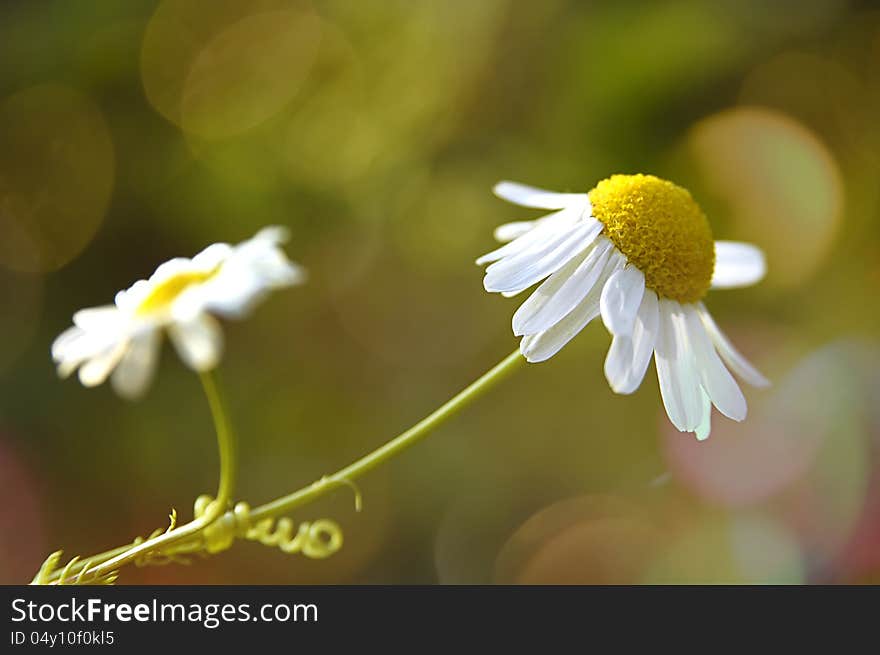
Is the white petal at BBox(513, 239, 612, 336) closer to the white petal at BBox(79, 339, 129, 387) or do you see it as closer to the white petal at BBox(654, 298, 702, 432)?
the white petal at BBox(654, 298, 702, 432)

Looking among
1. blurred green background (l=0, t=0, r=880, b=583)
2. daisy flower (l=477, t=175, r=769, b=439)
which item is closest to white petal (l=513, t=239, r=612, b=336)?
daisy flower (l=477, t=175, r=769, b=439)

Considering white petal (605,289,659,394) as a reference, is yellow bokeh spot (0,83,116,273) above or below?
above

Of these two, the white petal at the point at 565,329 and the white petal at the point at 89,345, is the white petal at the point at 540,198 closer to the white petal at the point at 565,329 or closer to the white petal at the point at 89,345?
the white petal at the point at 565,329

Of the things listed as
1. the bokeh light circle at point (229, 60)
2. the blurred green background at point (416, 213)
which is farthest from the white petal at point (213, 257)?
the bokeh light circle at point (229, 60)

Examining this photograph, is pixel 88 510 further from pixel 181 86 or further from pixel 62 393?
pixel 181 86

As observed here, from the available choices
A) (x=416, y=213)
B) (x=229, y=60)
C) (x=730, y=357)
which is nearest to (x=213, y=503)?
(x=730, y=357)

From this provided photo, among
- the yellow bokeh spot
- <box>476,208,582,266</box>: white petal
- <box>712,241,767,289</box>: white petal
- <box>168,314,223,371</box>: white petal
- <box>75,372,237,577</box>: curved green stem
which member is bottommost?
<box>75,372,237,577</box>: curved green stem

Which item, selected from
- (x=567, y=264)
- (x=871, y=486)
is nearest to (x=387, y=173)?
(x=871, y=486)
